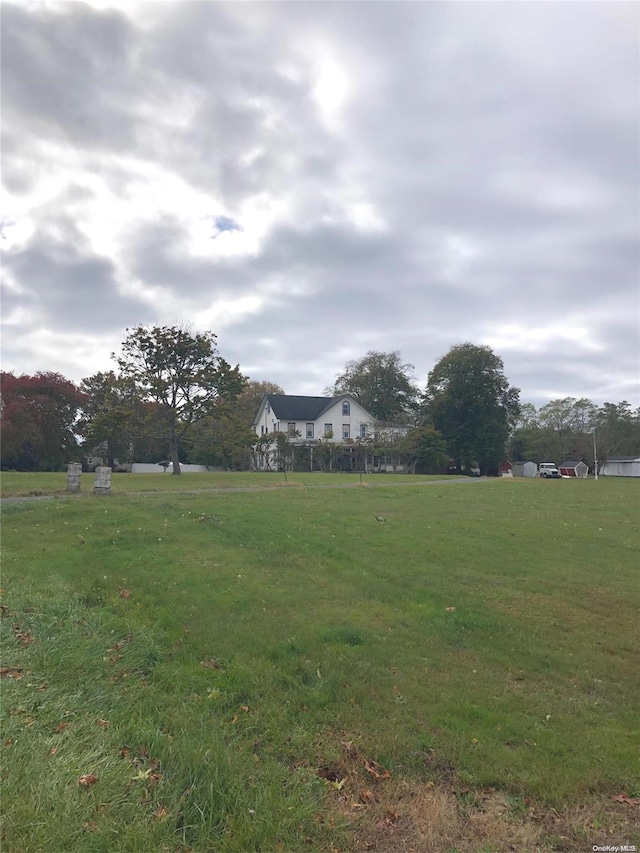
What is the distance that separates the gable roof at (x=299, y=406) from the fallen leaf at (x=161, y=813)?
55.9 metres

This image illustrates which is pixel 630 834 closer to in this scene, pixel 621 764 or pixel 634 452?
pixel 621 764

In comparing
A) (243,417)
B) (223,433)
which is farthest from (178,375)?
(243,417)

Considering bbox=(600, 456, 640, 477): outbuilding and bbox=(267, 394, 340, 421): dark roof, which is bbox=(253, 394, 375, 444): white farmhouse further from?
bbox=(600, 456, 640, 477): outbuilding

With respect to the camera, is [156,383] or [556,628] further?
[156,383]

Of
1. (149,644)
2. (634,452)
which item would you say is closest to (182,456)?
(149,644)

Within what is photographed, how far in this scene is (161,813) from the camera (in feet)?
10.4

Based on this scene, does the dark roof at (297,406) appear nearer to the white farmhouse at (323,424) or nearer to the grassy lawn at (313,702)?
the white farmhouse at (323,424)

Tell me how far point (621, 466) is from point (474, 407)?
115ft

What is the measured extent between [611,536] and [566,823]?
11.4m

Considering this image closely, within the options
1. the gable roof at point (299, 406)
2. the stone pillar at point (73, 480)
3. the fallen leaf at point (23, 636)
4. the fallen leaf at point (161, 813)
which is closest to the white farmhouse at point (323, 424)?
the gable roof at point (299, 406)

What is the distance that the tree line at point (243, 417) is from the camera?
34.9m

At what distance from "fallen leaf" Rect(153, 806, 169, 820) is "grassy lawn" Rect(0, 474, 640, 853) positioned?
0.04ft

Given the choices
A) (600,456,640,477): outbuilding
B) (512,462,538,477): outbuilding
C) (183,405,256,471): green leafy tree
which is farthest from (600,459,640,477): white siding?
(183,405,256,471): green leafy tree

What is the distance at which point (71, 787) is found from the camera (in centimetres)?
324
